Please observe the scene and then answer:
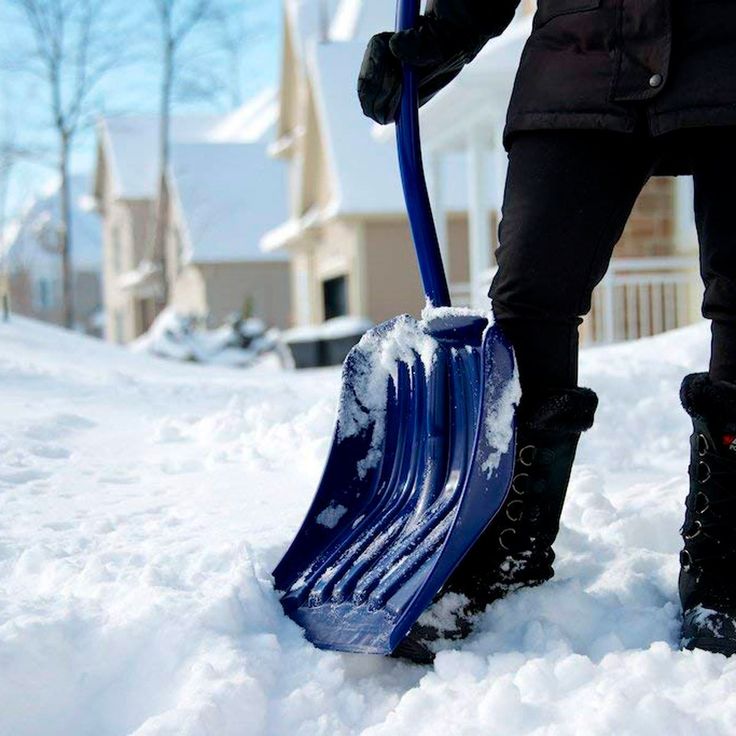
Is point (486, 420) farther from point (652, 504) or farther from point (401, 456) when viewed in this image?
point (652, 504)

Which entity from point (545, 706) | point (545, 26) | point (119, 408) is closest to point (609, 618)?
point (545, 706)

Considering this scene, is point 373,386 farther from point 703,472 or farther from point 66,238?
point 66,238

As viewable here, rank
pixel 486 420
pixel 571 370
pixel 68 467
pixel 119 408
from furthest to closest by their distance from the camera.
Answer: pixel 119 408, pixel 68 467, pixel 571 370, pixel 486 420

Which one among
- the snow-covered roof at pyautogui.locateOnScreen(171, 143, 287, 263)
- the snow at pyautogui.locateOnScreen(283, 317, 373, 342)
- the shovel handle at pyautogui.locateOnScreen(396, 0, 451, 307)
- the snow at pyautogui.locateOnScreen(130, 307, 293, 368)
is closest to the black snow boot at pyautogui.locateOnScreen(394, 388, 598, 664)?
the shovel handle at pyautogui.locateOnScreen(396, 0, 451, 307)

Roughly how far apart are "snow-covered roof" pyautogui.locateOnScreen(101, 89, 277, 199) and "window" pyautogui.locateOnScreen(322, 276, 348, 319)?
8901mm

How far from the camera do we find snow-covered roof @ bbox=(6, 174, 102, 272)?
30578 millimetres

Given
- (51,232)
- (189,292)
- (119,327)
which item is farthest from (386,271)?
(51,232)

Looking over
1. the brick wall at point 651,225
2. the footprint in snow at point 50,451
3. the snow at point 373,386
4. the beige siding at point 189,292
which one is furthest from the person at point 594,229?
the beige siding at point 189,292

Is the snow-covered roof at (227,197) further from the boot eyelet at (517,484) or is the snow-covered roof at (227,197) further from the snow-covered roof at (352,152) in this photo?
the boot eyelet at (517,484)

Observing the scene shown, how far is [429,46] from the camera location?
1.93 metres

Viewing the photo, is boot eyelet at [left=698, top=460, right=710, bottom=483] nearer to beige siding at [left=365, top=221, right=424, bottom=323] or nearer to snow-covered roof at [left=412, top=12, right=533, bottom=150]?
snow-covered roof at [left=412, top=12, right=533, bottom=150]

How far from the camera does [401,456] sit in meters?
1.97

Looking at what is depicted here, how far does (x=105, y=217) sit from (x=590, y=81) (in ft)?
96.6

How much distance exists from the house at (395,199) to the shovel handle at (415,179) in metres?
6.39
